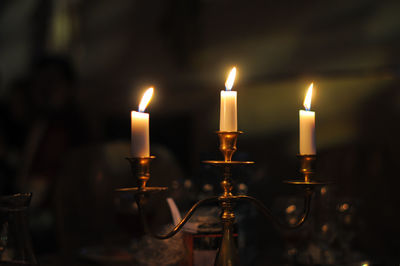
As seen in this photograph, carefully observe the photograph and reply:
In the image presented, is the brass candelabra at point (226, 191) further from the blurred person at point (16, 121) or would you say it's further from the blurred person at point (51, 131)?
the blurred person at point (16, 121)

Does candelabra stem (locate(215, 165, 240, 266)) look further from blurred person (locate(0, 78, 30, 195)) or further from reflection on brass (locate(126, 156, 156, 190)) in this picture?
blurred person (locate(0, 78, 30, 195))

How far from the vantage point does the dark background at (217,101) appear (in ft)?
5.77

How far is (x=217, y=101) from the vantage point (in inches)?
107

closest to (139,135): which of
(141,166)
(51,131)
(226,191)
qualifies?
(141,166)

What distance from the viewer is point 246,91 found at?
258cm

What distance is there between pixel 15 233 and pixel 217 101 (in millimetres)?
2011

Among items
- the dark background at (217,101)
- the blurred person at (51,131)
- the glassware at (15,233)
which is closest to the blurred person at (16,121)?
the dark background at (217,101)

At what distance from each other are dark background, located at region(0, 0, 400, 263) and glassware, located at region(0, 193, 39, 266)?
0.42 meters

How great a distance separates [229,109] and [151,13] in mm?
2510

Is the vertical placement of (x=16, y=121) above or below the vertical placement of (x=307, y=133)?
above

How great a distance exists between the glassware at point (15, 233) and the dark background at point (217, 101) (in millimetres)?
420

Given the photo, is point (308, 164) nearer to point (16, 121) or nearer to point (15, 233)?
point (15, 233)

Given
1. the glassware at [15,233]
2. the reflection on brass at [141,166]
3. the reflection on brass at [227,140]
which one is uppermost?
the reflection on brass at [227,140]

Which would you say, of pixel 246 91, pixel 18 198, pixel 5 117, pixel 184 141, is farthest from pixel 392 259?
pixel 5 117
